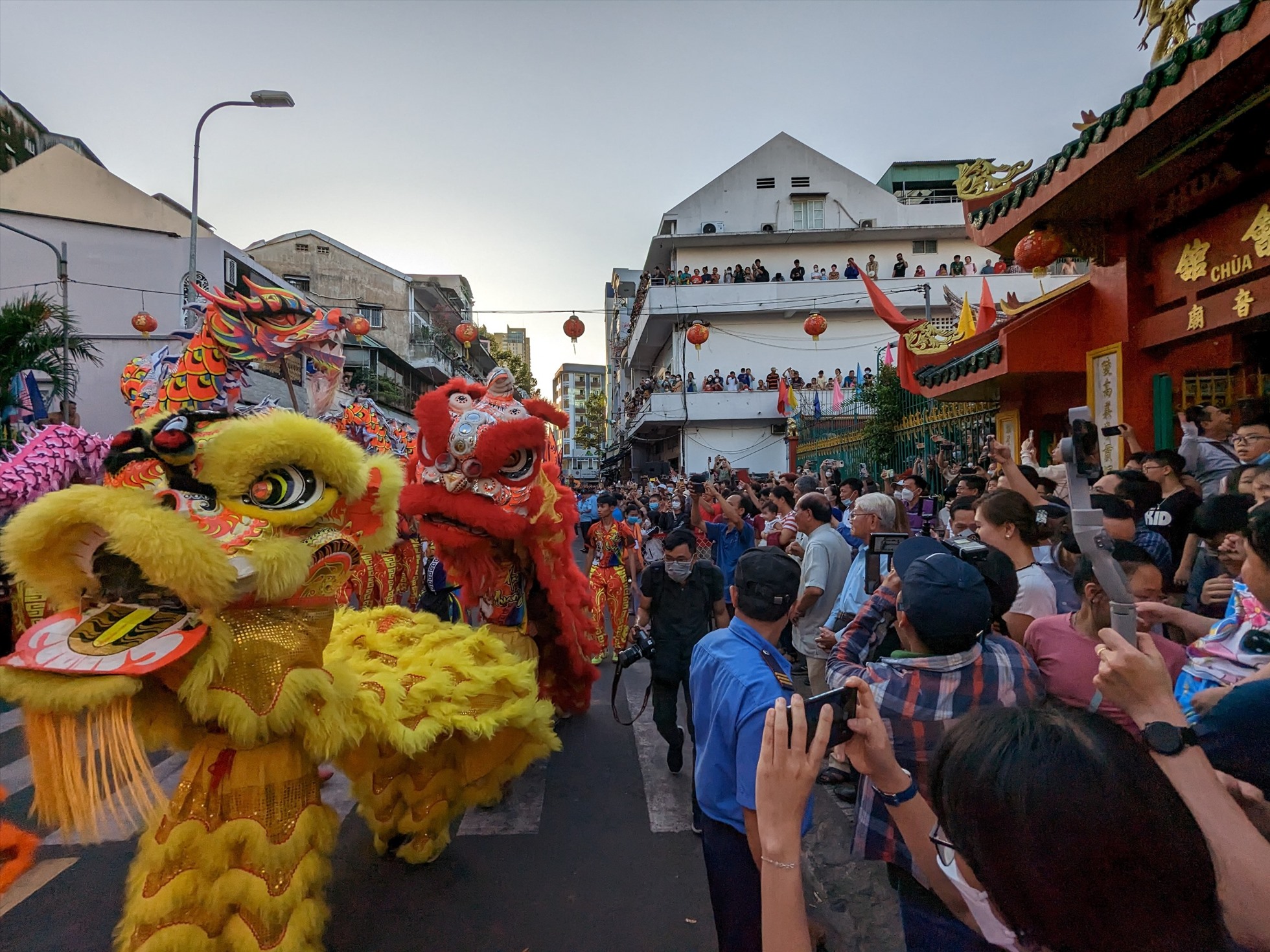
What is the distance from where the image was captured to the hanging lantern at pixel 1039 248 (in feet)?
23.9

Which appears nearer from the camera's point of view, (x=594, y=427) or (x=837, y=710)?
(x=837, y=710)

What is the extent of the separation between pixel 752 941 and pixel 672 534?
2.52 meters

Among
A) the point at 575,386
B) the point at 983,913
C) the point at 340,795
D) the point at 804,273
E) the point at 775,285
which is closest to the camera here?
the point at 983,913

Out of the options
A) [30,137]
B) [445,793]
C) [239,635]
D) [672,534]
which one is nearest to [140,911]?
[239,635]

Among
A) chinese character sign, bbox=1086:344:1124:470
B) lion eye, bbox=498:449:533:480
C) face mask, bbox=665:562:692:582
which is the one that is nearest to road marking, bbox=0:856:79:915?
lion eye, bbox=498:449:533:480

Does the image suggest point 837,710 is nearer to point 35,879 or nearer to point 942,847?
point 942,847

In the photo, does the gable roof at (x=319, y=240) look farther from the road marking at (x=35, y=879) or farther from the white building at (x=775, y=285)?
the road marking at (x=35, y=879)

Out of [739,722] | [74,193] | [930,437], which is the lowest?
[739,722]

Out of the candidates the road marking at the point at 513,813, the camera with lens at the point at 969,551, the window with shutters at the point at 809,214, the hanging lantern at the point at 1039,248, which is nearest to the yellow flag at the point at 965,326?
the hanging lantern at the point at 1039,248

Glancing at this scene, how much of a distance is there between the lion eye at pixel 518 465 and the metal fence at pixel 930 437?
6.44m

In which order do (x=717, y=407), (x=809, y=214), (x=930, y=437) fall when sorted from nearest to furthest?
1. (x=930, y=437)
2. (x=717, y=407)
3. (x=809, y=214)

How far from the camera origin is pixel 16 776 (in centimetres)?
414

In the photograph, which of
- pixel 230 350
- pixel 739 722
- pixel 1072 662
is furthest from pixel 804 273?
pixel 739 722

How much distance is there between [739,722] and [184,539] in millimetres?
1648
